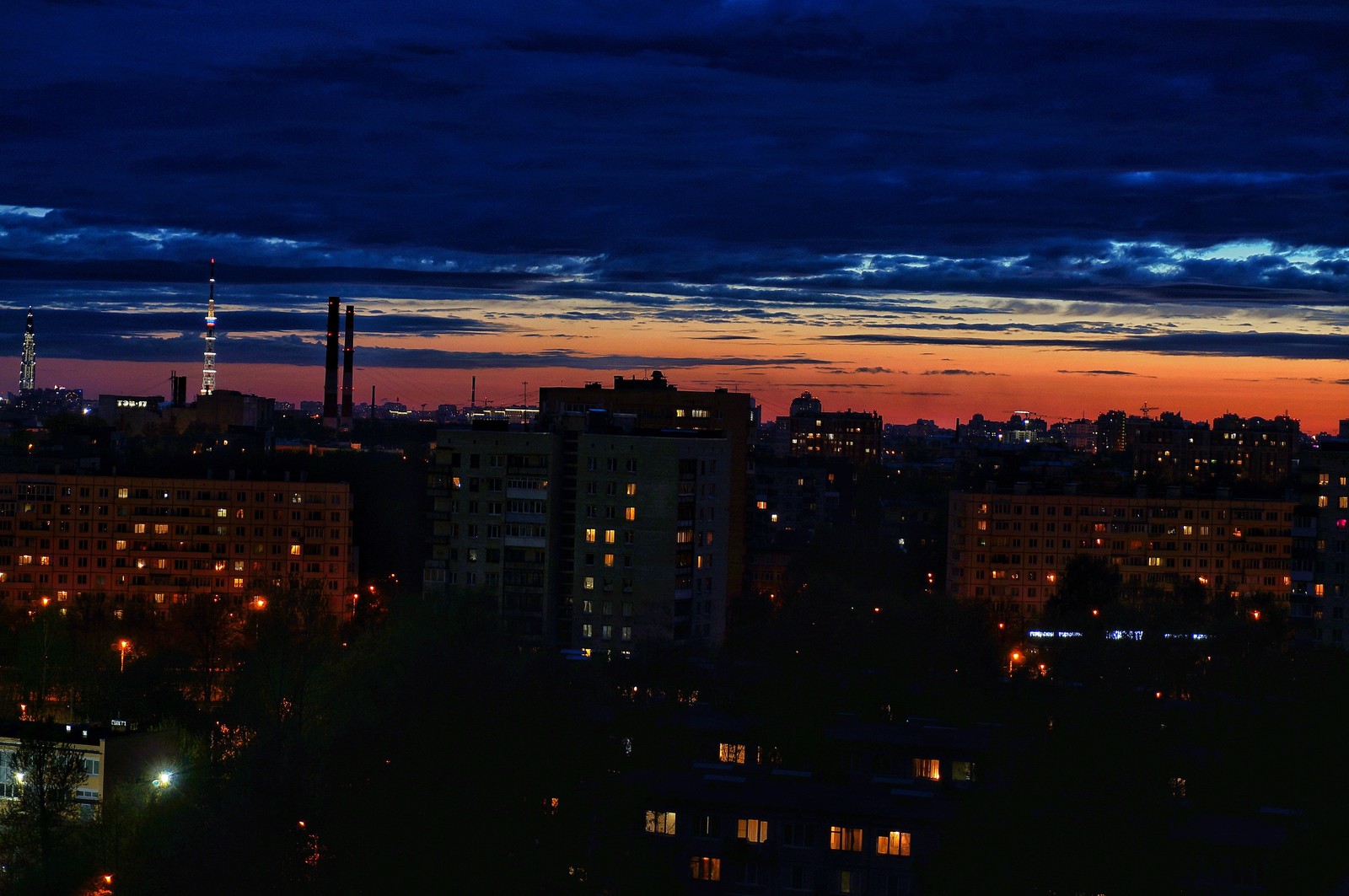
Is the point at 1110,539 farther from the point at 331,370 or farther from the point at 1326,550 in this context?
the point at 331,370

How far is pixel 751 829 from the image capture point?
737 inches

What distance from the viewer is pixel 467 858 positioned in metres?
17.0

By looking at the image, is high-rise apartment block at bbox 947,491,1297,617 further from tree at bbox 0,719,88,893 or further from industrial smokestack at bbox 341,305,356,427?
industrial smokestack at bbox 341,305,356,427

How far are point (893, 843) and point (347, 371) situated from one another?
2783 inches

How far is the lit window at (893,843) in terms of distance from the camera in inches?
717

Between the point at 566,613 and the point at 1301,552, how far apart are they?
1582cm

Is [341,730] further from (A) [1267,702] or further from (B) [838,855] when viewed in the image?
(A) [1267,702]

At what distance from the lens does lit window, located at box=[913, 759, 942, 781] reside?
870 inches

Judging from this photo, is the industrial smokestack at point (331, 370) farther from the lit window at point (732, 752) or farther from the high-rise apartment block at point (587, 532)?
the lit window at point (732, 752)

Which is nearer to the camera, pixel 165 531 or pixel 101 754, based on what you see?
pixel 101 754

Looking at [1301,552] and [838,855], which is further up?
[1301,552]

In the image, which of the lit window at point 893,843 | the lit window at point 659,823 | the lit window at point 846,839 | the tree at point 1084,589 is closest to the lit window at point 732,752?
the lit window at point 659,823

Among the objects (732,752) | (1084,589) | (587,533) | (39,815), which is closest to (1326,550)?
(1084,589)

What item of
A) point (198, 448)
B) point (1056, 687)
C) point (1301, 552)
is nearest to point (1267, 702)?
point (1056, 687)
